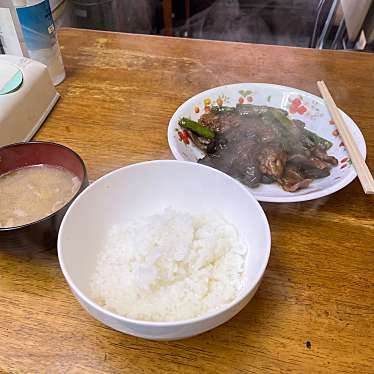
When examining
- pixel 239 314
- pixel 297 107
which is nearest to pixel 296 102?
pixel 297 107

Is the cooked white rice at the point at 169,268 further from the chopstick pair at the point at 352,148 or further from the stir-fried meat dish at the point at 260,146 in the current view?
the chopstick pair at the point at 352,148

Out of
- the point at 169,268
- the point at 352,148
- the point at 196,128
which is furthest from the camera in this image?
the point at 196,128

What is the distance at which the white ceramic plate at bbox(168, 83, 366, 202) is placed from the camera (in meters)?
1.05

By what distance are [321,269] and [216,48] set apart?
1171 mm

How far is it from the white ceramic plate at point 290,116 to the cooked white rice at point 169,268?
20 centimetres

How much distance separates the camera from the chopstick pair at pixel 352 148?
1.02 meters

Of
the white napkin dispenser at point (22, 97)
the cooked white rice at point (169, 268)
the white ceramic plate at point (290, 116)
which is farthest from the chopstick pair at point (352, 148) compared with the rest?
the white napkin dispenser at point (22, 97)

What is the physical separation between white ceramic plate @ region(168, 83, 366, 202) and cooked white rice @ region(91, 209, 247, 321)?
202 mm

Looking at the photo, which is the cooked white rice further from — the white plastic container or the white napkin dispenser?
the white plastic container

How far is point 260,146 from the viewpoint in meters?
1.16

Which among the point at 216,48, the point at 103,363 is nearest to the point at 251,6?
the point at 216,48

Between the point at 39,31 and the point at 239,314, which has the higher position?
the point at 39,31

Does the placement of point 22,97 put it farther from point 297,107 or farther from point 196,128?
point 297,107

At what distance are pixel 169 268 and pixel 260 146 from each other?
506 millimetres
